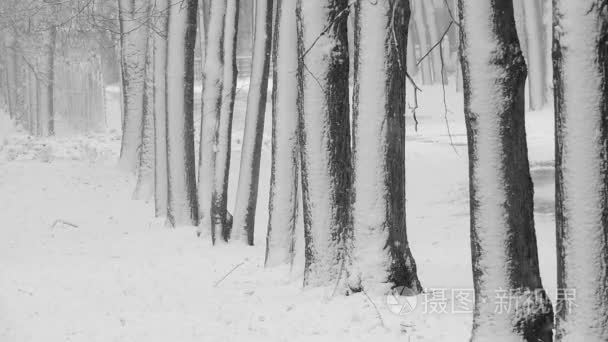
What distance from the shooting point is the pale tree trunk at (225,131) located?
1234 cm

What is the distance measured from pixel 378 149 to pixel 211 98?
6.32m

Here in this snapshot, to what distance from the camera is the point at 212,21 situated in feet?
41.4

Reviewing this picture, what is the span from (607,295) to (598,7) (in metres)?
1.74

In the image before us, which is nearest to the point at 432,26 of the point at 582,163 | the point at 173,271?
the point at 173,271

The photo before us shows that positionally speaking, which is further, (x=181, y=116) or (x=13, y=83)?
(x=13, y=83)

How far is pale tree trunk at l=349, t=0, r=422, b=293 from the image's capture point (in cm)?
689

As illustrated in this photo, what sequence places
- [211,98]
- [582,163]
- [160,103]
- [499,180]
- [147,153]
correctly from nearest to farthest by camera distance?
[582,163] → [499,180] → [211,98] → [160,103] → [147,153]

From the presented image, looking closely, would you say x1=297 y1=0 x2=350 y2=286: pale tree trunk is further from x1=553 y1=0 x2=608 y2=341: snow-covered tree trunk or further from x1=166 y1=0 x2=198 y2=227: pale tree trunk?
x1=166 y1=0 x2=198 y2=227: pale tree trunk

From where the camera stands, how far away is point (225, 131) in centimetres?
1256

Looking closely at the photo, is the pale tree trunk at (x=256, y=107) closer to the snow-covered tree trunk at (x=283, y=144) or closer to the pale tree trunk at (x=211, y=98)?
the pale tree trunk at (x=211, y=98)

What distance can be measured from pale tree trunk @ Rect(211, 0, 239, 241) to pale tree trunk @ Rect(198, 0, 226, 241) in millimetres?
159

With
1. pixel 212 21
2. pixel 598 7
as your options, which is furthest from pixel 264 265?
pixel 598 7

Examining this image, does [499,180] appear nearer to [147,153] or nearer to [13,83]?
[147,153]

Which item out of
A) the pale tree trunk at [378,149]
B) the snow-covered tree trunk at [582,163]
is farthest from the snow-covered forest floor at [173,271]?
the snow-covered tree trunk at [582,163]
